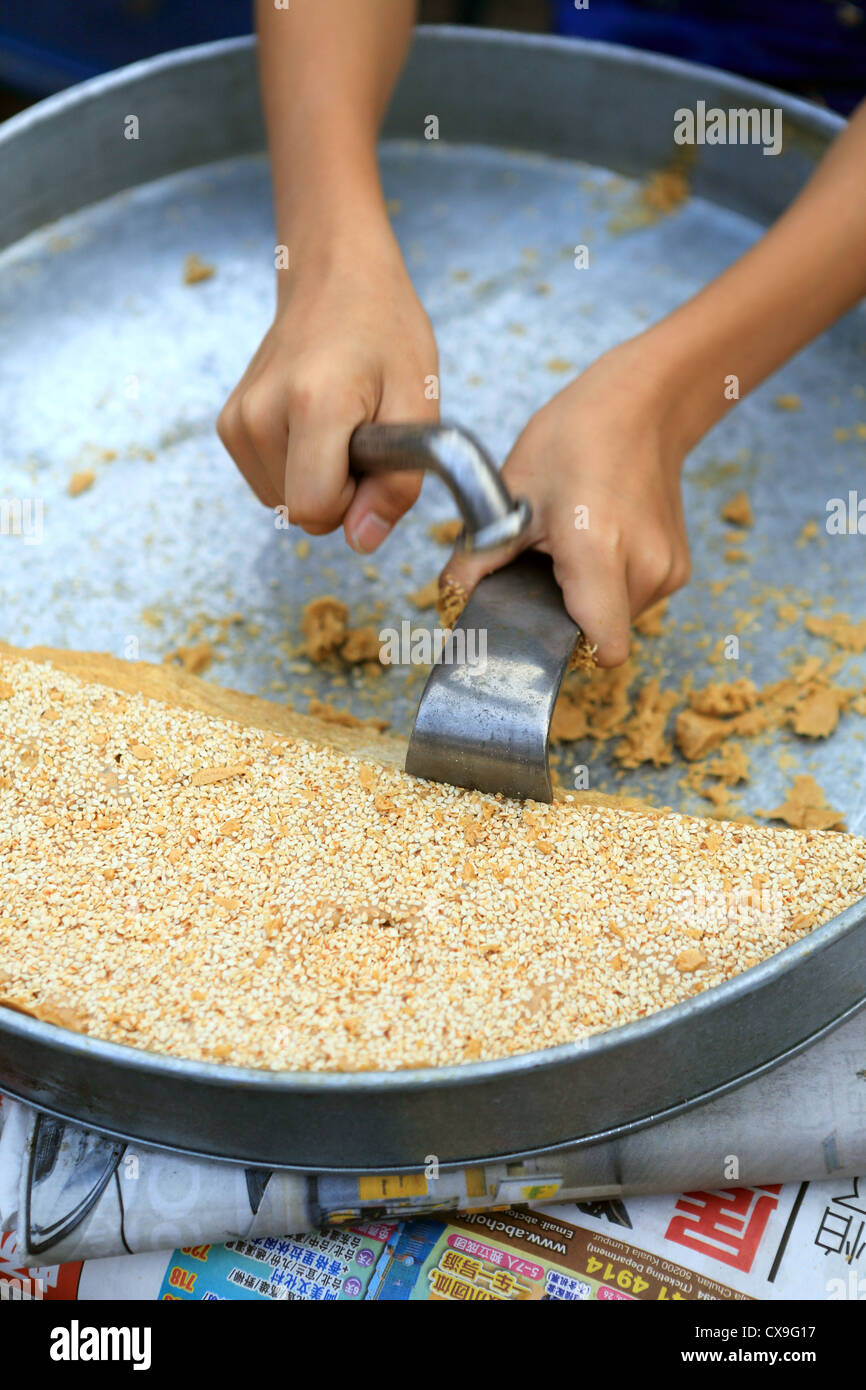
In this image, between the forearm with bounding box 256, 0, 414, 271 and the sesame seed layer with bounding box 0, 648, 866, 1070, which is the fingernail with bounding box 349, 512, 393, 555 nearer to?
the sesame seed layer with bounding box 0, 648, 866, 1070

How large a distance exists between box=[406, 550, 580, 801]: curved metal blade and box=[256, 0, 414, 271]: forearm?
39cm

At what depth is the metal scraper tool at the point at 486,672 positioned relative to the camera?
81 centimetres

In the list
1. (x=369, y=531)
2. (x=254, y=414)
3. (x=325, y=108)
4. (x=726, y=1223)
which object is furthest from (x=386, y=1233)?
(x=325, y=108)

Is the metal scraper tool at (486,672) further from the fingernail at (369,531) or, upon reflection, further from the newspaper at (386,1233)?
Result: the newspaper at (386,1233)

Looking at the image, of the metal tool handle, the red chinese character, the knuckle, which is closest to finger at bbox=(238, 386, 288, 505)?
the knuckle

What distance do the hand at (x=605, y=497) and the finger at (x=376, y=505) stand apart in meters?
0.06

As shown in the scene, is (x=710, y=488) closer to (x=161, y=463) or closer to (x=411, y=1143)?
(x=161, y=463)

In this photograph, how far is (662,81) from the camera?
1361 millimetres

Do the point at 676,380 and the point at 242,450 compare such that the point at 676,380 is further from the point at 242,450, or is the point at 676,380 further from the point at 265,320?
the point at 265,320

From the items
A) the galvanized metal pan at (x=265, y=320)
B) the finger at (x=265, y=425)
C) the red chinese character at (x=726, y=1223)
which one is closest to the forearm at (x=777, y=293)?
the galvanized metal pan at (x=265, y=320)

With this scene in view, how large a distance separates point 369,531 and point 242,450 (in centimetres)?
14

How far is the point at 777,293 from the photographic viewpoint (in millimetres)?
1086

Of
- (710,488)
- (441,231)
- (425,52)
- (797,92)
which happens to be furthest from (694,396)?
(797,92)

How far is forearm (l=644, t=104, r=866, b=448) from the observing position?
106 centimetres
